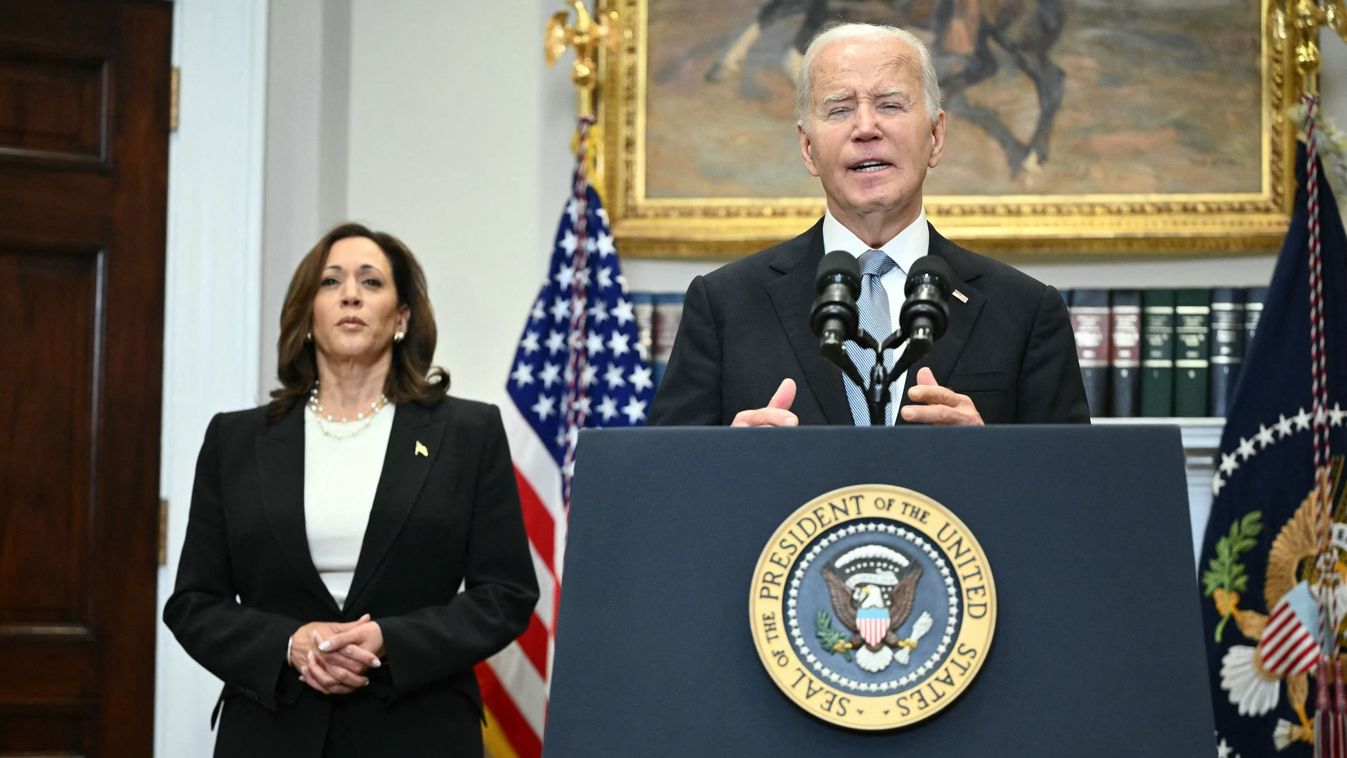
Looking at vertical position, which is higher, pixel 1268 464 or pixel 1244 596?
pixel 1268 464

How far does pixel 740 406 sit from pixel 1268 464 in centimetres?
276

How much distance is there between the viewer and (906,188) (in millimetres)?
2055

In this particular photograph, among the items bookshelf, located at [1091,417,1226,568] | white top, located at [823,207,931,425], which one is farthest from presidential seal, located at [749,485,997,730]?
bookshelf, located at [1091,417,1226,568]

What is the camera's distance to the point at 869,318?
200cm

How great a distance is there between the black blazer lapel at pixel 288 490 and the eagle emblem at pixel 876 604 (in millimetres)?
2026

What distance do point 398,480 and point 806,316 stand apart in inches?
61.1

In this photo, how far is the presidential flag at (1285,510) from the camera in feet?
13.4

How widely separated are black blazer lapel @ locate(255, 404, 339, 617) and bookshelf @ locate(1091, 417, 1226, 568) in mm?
2321

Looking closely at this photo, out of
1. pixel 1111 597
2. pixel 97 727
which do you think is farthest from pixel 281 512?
pixel 1111 597

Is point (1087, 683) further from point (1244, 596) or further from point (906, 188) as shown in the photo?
point (1244, 596)

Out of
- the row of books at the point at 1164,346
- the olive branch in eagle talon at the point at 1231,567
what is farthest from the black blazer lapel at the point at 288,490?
the olive branch in eagle talon at the point at 1231,567

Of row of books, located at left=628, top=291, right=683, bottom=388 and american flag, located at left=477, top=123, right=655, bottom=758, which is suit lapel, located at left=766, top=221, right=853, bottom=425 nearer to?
american flag, located at left=477, top=123, right=655, bottom=758

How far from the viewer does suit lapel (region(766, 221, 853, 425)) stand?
1951mm

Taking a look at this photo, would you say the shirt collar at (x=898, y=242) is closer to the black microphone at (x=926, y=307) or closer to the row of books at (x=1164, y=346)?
the black microphone at (x=926, y=307)
